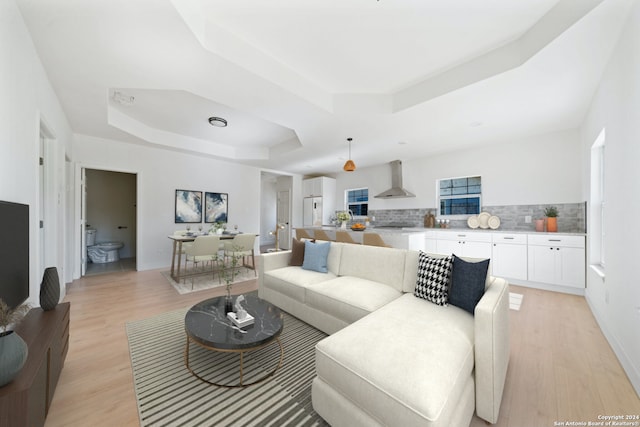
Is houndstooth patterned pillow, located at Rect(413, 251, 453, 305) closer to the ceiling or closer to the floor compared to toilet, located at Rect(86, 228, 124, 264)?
closer to the ceiling

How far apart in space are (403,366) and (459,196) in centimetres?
518

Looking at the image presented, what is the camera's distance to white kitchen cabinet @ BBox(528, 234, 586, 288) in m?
3.68

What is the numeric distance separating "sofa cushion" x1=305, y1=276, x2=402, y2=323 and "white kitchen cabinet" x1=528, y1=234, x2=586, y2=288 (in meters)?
3.17

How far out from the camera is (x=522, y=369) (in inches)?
76.8

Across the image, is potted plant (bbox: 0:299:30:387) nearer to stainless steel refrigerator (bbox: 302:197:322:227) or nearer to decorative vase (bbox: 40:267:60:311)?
decorative vase (bbox: 40:267:60:311)

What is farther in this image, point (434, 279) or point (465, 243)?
point (465, 243)

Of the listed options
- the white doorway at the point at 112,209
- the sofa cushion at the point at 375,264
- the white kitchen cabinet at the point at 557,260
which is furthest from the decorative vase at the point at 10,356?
the white doorway at the point at 112,209

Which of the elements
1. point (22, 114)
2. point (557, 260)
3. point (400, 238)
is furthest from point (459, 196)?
point (22, 114)

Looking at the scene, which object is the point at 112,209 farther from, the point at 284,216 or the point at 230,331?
the point at 230,331

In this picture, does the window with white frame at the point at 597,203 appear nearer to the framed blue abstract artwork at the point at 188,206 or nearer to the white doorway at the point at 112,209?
the framed blue abstract artwork at the point at 188,206

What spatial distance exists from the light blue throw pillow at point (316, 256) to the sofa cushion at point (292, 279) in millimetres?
65

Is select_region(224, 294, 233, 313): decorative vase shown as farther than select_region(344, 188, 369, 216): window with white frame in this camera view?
No

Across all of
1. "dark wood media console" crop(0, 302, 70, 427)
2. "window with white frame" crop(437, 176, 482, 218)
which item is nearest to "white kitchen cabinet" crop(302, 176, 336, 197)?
"window with white frame" crop(437, 176, 482, 218)

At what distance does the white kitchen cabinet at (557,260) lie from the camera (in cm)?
368
